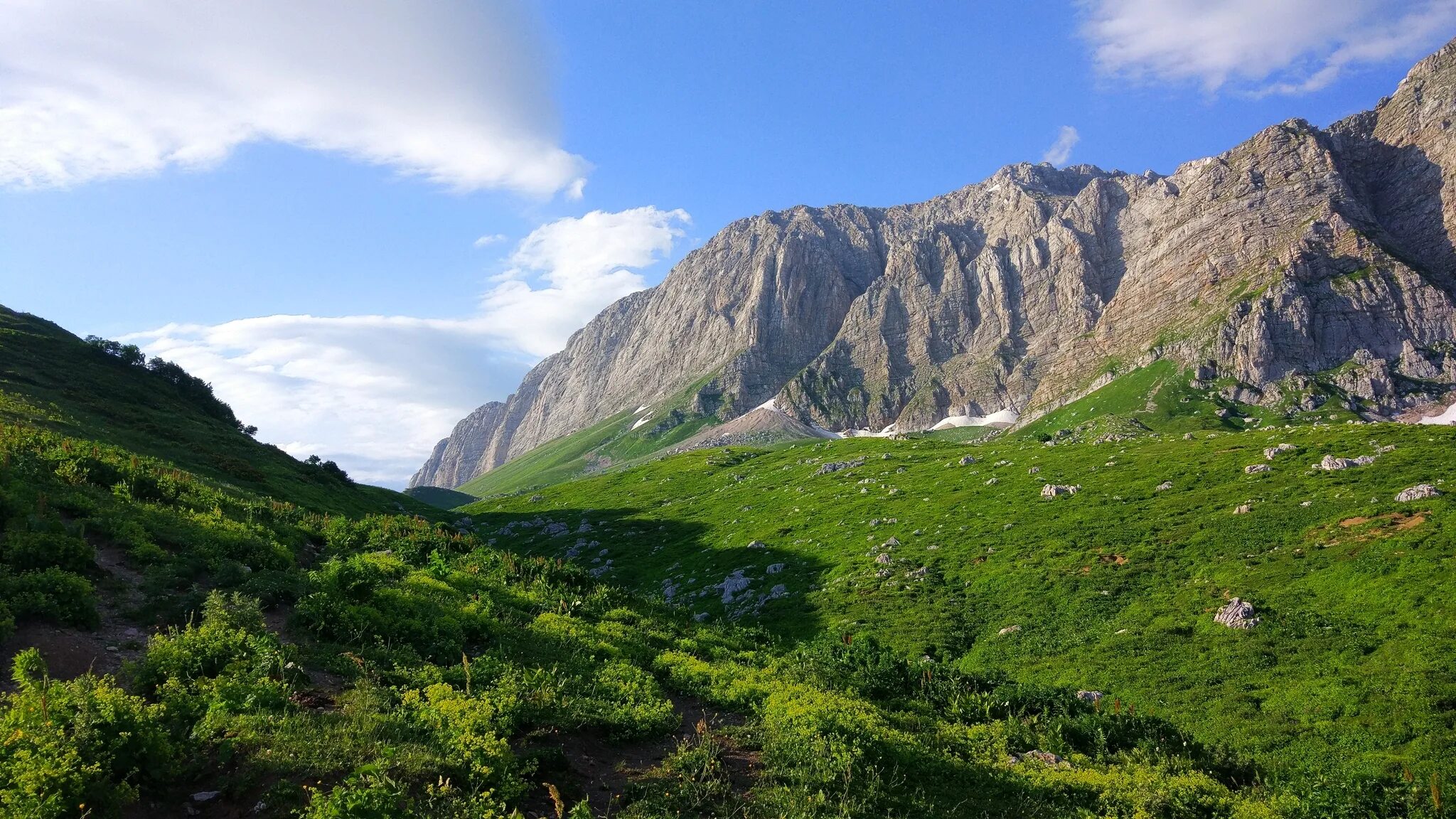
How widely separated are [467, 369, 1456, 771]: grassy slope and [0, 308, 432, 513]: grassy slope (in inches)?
→ 1350

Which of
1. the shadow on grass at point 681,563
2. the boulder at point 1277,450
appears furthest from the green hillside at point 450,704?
the boulder at point 1277,450

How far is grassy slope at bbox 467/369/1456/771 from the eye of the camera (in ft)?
89.4

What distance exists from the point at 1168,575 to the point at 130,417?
89.1 m

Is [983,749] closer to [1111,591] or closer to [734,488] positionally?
[1111,591]

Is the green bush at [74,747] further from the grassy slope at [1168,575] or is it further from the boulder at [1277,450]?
the boulder at [1277,450]

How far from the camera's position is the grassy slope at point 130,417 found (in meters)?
Result: 53.1

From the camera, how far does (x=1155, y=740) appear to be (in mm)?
20266

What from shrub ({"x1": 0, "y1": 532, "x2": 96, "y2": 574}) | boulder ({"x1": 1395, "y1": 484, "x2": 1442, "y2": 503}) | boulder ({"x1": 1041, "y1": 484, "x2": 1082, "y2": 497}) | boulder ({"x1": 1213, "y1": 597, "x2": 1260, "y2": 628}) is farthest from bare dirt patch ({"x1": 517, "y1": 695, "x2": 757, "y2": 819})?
boulder ({"x1": 1041, "y1": 484, "x2": 1082, "y2": 497})

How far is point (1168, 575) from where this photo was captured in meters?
40.8

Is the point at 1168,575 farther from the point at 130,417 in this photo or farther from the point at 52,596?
the point at 130,417

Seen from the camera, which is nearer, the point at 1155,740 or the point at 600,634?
the point at 1155,740

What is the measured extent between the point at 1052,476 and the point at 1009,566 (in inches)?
985

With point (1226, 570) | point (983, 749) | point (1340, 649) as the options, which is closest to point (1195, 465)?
point (1226, 570)

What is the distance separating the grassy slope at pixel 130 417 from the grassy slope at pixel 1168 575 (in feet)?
113
